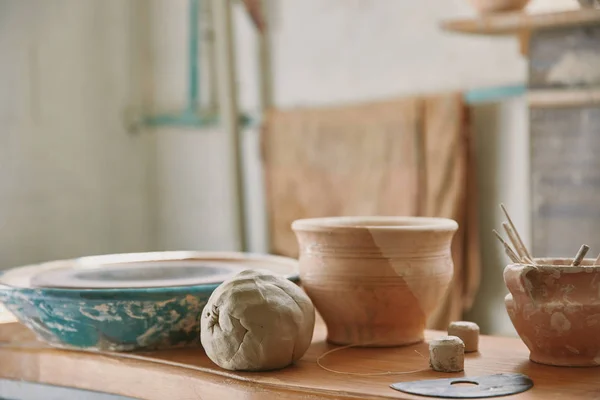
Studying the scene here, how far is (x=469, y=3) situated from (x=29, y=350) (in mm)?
1455

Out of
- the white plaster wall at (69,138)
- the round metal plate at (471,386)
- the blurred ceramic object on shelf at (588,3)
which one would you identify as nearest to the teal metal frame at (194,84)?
the white plaster wall at (69,138)

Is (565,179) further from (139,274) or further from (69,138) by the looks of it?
(69,138)

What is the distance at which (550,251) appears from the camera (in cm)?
202

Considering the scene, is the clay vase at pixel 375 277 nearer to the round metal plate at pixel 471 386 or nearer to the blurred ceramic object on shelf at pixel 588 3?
the round metal plate at pixel 471 386

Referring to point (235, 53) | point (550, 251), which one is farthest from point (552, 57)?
point (235, 53)

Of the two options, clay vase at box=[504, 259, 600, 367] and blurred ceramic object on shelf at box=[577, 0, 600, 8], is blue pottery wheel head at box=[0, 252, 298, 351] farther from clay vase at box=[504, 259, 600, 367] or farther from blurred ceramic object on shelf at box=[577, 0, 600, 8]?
blurred ceramic object on shelf at box=[577, 0, 600, 8]

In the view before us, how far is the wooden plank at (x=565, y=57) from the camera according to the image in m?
1.94

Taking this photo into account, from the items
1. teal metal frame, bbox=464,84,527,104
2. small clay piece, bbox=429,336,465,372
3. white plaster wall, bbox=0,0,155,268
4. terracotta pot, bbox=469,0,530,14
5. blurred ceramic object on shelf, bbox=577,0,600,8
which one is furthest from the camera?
white plaster wall, bbox=0,0,155,268

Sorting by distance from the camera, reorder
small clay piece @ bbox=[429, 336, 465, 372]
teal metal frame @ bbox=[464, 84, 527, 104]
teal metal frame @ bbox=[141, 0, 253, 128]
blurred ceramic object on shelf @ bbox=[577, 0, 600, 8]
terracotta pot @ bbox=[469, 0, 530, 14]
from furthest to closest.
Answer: teal metal frame @ bbox=[141, 0, 253, 128] → teal metal frame @ bbox=[464, 84, 527, 104] → terracotta pot @ bbox=[469, 0, 530, 14] → blurred ceramic object on shelf @ bbox=[577, 0, 600, 8] → small clay piece @ bbox=[429, 336, 465, 372]

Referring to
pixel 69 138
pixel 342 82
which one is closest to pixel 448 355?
pixel 342 82

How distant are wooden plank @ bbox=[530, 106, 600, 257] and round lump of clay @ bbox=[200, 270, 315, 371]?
122cm

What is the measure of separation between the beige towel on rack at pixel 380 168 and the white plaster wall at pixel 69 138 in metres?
0.64

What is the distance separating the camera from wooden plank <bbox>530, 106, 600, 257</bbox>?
195 cm

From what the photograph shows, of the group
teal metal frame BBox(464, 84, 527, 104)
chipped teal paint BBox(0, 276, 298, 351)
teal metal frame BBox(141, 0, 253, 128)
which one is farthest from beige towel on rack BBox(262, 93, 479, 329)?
chipped teal paint BBox(0, 276, 298, 351)
